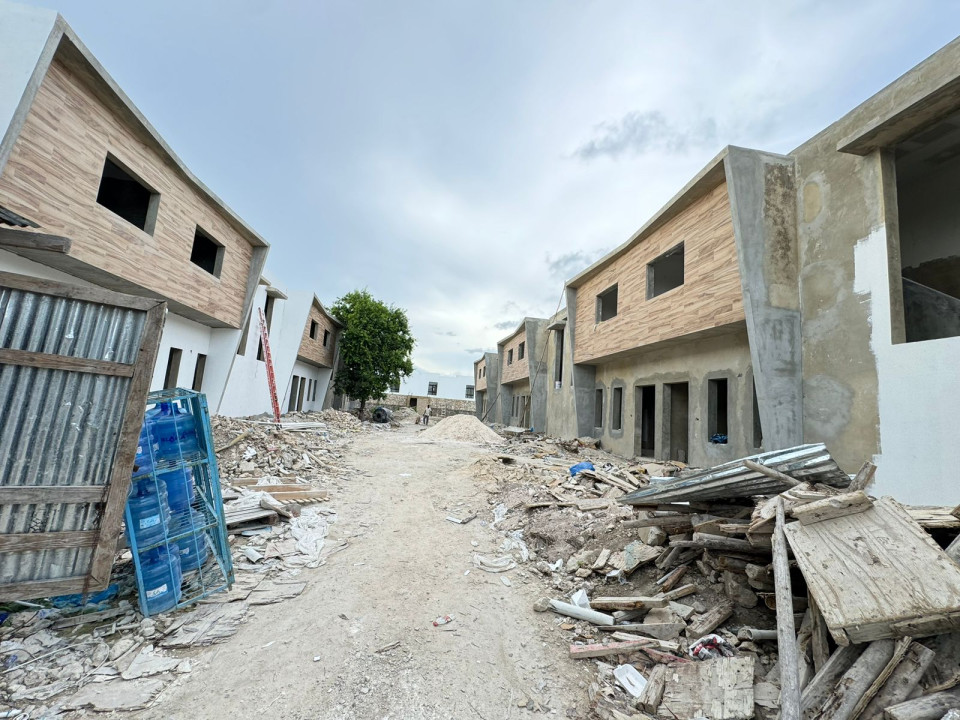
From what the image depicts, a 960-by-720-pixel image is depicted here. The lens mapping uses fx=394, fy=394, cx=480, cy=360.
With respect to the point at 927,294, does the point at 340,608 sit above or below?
below

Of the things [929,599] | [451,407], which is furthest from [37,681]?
[451,407]

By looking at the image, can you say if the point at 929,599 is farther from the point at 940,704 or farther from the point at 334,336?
the point at 334,336

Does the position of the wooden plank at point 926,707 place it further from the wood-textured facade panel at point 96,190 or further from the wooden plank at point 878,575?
the wood-textured facade panel at point 96,190

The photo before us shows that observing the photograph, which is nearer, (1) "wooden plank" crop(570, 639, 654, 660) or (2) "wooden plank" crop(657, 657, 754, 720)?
(2) "wooden plank" crop(657, 657, 754, 720)

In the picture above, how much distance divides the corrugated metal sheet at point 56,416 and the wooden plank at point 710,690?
194 inches

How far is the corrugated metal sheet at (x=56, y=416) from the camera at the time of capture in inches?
126

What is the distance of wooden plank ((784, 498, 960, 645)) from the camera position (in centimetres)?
227

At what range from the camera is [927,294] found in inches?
319

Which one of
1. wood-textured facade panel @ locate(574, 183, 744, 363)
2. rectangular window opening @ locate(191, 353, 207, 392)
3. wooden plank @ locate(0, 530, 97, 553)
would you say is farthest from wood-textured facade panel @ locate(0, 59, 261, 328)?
wood-textured facade panel @ locate(574, 183, 744, 363)

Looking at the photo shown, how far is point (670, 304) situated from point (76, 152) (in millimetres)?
13749

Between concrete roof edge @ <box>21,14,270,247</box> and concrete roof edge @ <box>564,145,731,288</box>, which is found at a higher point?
concrete roof edge @ <box>564,145,731,288</box>

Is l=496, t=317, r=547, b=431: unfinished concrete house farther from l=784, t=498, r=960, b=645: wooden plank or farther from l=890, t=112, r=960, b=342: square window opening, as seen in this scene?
l=784, t=498, r=960, b=645: wooden plank

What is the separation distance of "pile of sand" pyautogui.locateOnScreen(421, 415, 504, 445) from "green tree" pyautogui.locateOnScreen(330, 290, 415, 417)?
32.7 feet

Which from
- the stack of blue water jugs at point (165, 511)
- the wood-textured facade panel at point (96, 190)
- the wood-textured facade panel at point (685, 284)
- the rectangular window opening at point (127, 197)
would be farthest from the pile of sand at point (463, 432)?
the stack of blue water jugs at point (165, 511)
